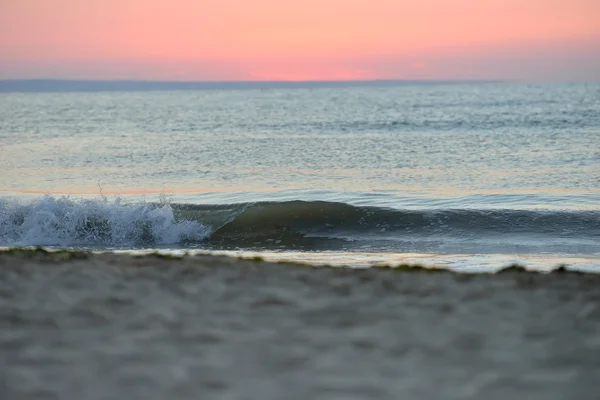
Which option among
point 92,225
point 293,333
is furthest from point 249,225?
point 293,333

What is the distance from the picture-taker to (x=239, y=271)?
6883mm

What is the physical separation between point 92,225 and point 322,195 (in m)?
6.25

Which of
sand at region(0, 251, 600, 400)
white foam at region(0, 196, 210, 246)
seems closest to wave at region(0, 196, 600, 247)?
white foam at region(0, 196, 210, 246)

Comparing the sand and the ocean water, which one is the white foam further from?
the sand

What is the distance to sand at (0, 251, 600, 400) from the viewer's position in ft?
13.5

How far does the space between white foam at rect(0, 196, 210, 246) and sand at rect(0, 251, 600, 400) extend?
26.6 ft

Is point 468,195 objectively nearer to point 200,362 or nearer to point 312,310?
point 312,310

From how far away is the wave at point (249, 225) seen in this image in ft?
49.2

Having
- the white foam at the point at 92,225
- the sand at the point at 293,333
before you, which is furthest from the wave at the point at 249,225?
the sand at the point at 293,333

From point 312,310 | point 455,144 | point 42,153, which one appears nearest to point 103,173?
point 42,153

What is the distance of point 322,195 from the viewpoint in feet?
63.5

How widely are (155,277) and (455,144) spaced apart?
27165 mm

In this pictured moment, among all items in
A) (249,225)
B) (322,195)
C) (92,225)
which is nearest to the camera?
(92,225)

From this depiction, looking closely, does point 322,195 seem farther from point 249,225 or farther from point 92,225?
point 92,225
